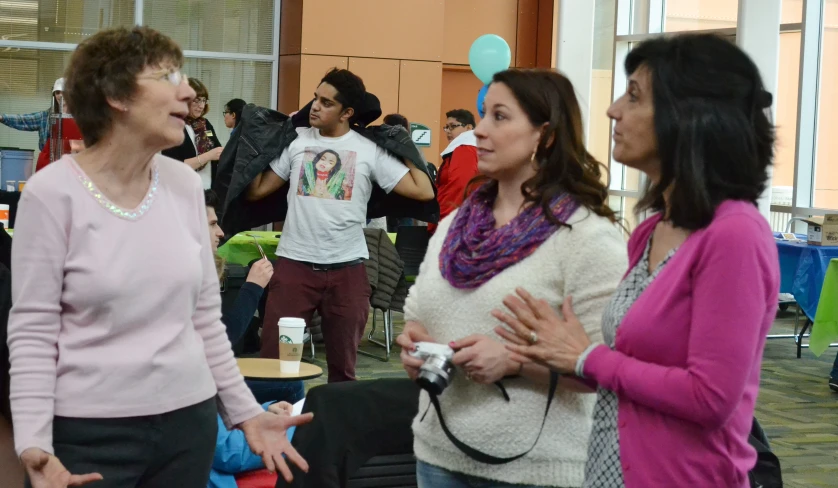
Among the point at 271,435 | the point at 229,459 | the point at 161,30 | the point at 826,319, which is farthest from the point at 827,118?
the point at 271,435

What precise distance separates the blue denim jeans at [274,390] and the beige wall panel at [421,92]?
7.68 metres

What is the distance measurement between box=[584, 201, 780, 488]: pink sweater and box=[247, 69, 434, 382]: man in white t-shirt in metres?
2.96

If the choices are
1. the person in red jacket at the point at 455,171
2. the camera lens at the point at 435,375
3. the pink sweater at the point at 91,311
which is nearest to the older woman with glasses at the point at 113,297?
the pink sweater at the point at 91,311

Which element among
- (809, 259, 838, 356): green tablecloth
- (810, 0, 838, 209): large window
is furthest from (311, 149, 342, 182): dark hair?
(810, 0, 838, 209): large window

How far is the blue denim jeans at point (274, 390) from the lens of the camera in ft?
12.5

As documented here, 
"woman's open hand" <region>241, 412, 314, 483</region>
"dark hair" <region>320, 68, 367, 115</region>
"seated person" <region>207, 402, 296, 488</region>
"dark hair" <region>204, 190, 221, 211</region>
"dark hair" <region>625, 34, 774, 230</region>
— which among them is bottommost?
"seated person" <region>207, 402, 296, 488</region>

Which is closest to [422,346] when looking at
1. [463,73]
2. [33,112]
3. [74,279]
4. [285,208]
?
[74,279]

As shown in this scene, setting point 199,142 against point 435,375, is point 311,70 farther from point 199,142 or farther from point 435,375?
point 435,375

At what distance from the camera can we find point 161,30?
35.8 feet

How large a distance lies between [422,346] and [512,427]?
22 cm

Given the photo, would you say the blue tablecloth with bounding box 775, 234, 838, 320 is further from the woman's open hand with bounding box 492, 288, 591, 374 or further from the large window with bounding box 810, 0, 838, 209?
the woman's open hand with bounding box 492, 288, 591, 374

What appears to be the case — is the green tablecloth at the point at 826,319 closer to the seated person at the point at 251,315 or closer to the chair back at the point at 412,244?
the chair back at the point at 412,244

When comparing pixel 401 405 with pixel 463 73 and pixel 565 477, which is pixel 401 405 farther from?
pixel 463 73

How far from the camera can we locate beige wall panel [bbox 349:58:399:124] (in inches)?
445
